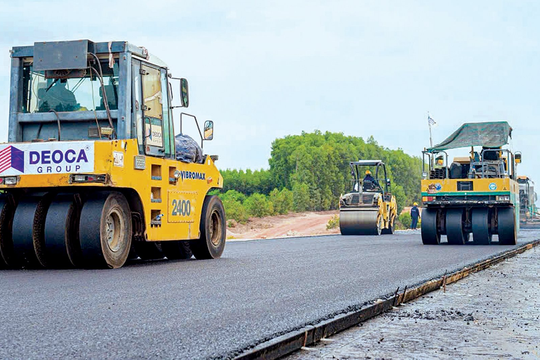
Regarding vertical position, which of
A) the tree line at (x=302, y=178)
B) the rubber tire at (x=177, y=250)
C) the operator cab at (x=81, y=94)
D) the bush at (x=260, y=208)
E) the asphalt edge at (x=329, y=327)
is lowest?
the asphalt edge at (x=329, y=327)

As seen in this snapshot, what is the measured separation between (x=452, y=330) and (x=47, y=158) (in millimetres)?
6077

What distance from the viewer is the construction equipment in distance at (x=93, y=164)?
1009 cm

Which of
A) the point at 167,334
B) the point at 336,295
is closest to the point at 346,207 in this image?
the point at 336,295

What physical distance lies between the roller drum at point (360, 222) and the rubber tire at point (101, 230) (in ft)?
60.6

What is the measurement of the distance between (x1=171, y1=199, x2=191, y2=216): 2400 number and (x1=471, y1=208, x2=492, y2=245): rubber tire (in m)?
9.80

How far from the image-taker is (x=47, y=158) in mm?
10102

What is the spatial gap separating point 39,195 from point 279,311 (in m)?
5.23

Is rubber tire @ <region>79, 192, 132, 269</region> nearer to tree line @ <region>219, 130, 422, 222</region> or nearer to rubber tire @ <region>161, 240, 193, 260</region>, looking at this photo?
rubber tire @ <region>161, 240, 193, 260</region>

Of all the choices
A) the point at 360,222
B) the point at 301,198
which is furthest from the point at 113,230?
the point at 301,198

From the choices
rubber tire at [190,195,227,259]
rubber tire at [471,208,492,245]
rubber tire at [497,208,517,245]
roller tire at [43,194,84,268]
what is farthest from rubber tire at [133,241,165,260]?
rubber tire at [497,208,517,245]

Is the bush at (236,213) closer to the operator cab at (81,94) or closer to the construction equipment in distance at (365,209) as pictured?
the construction equipment in distance at (365,209)

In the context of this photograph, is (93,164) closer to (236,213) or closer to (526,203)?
(236,213)

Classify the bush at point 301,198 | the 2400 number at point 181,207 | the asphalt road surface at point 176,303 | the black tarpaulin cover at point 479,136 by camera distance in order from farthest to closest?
the bush at point 301,198, the black tarpaulin cover at point 479,136, the 2400 number at point 181,207, the asphalt road surface at point 176,303

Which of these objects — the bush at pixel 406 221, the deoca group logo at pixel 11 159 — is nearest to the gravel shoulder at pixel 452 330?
the deoca group logo at pixel 11 159
